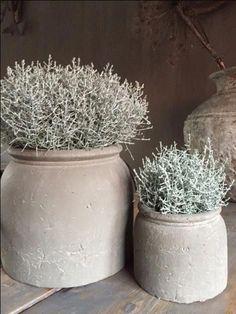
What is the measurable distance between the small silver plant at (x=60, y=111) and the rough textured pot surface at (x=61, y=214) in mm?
16

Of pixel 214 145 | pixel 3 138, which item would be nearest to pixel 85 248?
pixel 3 138

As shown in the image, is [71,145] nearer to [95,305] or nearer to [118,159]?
[118,159]

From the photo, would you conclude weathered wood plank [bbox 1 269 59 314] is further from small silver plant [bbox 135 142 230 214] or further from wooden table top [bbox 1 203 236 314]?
small silver plant [bbox 135 142 230 214]

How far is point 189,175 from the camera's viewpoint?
1.21ft

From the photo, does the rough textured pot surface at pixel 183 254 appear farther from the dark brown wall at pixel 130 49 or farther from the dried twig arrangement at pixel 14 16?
the dried twig arrangement at pixel 14 16

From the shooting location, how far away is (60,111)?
1.15 feet

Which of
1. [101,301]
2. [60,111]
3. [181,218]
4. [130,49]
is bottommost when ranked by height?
[101,301]

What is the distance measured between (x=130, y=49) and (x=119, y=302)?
1.67 feet

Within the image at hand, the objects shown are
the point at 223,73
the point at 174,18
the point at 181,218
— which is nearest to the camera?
the point at 181,218

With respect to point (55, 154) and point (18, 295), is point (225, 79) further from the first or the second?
point (18, 295)

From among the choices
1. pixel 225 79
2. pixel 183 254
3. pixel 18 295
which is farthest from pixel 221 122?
pixel 18 295

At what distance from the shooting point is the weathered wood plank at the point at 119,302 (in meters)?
0.35

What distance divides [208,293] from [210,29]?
46 centimetres

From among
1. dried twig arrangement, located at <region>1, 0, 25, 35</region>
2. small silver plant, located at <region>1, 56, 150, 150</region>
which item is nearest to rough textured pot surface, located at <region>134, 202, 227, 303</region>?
small silver plant, located at <region>1, 56, 150, 150</region>
